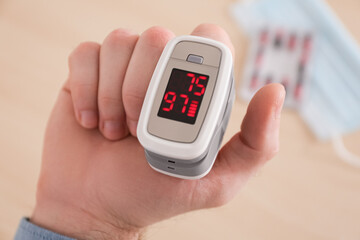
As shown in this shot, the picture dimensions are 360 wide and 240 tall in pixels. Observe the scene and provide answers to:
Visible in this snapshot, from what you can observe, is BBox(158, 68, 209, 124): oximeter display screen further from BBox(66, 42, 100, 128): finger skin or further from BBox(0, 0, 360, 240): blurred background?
BBox(0, 0, 360, 240): blurred background

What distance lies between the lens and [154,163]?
0.55m

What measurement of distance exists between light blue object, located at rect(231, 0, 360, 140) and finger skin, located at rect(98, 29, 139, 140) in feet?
1.73

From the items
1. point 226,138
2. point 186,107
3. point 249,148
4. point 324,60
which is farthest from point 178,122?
point 324,60

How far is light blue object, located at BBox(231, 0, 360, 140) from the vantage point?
38.3 inches

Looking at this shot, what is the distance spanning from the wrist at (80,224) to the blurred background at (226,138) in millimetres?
65

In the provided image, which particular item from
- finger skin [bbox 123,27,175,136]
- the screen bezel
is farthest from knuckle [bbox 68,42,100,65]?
the screen bezel

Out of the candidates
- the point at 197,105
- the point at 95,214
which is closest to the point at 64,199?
the point at 95,214

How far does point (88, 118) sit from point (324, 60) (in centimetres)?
73

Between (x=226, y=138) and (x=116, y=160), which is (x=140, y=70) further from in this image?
(x=226, y=138)

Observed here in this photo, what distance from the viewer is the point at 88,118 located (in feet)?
2.15

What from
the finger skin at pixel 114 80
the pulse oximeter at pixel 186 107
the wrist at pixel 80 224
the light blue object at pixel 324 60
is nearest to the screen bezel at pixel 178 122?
the pulse oximeter at pixel 186 107

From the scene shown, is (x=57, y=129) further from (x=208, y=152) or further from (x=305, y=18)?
(x=305, y=18)

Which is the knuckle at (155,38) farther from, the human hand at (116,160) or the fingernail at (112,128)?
the fingernail at (112,128)

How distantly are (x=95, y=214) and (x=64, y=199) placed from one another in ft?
0.21
